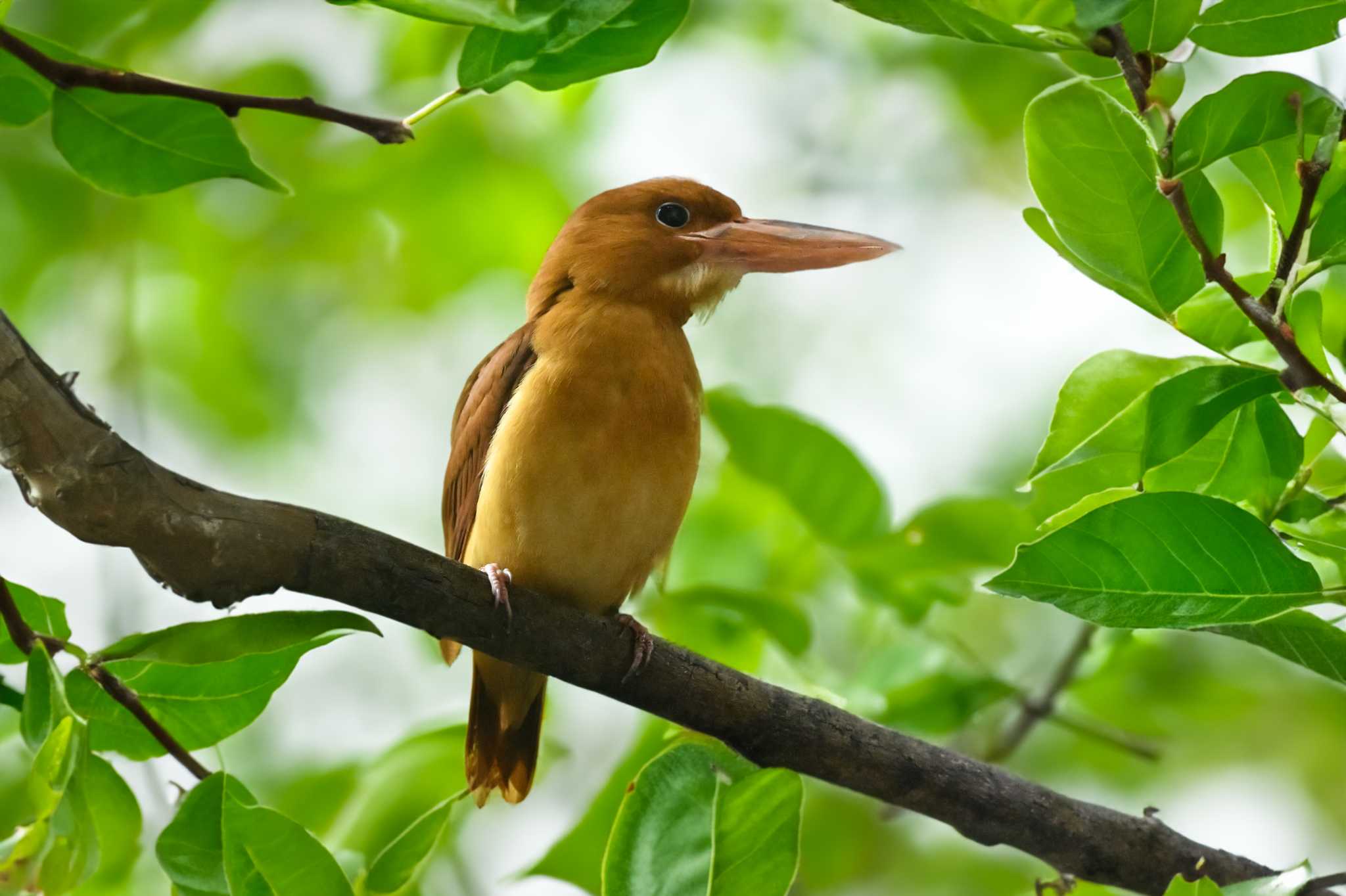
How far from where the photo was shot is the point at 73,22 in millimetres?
3336

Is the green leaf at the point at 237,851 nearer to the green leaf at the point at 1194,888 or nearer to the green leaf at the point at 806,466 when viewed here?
the green leaf at the point at 1194,888

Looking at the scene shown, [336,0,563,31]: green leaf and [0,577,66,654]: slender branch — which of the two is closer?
[336,0,563,31]: green leaf

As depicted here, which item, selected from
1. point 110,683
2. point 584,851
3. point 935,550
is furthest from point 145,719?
point 935,550

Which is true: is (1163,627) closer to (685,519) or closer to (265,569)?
(265,569)

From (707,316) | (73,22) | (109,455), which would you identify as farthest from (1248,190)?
(109,455)

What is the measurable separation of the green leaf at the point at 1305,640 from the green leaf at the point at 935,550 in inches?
43.1

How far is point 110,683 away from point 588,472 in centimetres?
120

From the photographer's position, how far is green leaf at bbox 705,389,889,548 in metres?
2.87

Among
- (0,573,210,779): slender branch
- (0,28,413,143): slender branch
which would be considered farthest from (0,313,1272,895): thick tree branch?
(0,28,413,143): slender branch

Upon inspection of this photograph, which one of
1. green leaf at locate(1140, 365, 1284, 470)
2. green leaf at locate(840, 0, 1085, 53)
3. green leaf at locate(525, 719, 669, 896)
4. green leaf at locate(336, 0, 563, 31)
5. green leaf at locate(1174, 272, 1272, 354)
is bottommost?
green leaf at locate(525, 719, 669, 896)

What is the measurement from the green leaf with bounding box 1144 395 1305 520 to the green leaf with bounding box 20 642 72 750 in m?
1.28

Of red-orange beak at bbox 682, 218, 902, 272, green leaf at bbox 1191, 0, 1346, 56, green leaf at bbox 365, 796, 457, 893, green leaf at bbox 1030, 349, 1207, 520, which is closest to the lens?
green leaf at bbox 1191, 0, 1346, 56

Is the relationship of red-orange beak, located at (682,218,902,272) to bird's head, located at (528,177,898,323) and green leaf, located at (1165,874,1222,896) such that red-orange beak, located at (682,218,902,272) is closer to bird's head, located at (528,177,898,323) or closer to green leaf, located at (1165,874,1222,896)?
bird's head, located at (528,177,898,323)

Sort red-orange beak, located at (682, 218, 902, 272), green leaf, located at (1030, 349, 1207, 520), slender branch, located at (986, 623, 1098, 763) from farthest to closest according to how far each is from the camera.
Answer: slender branch, located at (986, 623, 1098, 763), red-orange beak, located at (682, 218, 902, 272), green leaf, located at (1030, 349, 1207, 520)
